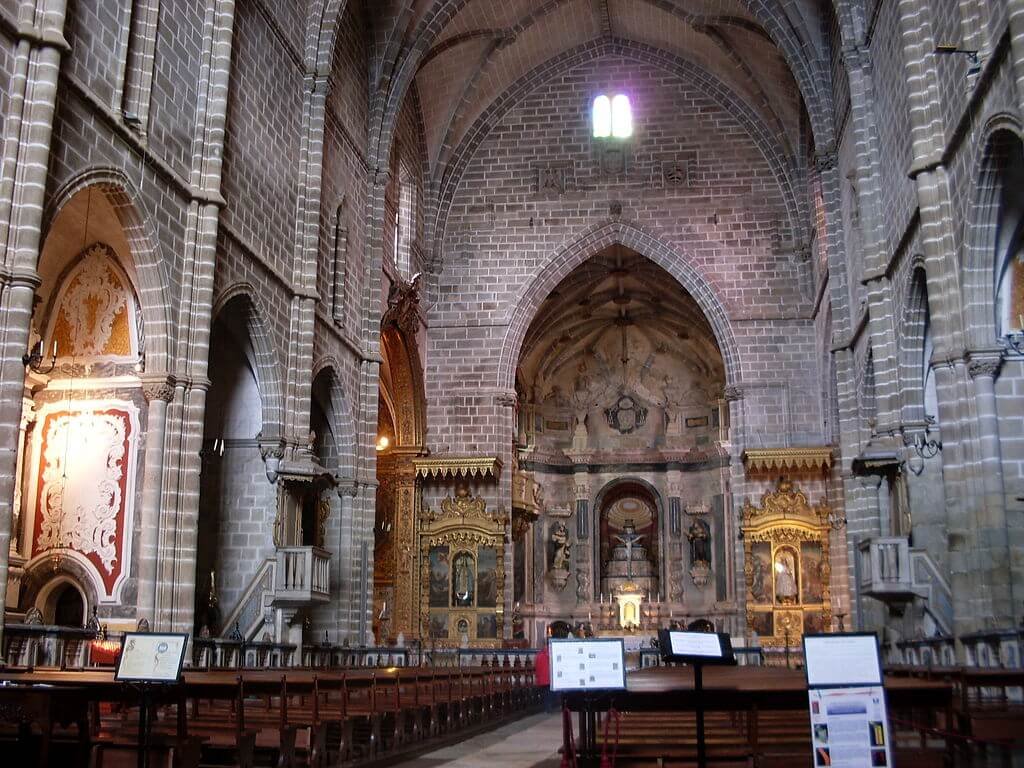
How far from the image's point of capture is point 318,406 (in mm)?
23094

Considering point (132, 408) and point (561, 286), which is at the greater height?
point (561, 286)

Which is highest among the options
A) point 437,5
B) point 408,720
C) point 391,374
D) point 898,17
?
point 437,5

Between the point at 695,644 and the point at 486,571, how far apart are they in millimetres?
22228

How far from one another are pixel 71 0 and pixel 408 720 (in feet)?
30.3

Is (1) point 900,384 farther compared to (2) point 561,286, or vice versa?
(2) point 561,286

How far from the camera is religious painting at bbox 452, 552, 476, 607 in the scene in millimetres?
28016

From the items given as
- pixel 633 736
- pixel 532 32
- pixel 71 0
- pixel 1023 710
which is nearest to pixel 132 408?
pixel 71 0

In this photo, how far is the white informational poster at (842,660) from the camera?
5539 mm

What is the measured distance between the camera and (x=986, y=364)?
46.2 ft

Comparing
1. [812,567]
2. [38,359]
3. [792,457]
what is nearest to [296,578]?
[38,359]

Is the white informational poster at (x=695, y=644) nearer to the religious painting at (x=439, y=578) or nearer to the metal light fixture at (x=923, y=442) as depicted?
the metal light fixture at (x=923, y=442)

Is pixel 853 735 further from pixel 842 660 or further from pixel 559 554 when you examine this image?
pixel 559 554

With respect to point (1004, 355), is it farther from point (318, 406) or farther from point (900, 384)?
point (318, 406)

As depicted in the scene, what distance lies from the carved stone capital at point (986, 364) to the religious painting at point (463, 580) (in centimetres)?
1615
